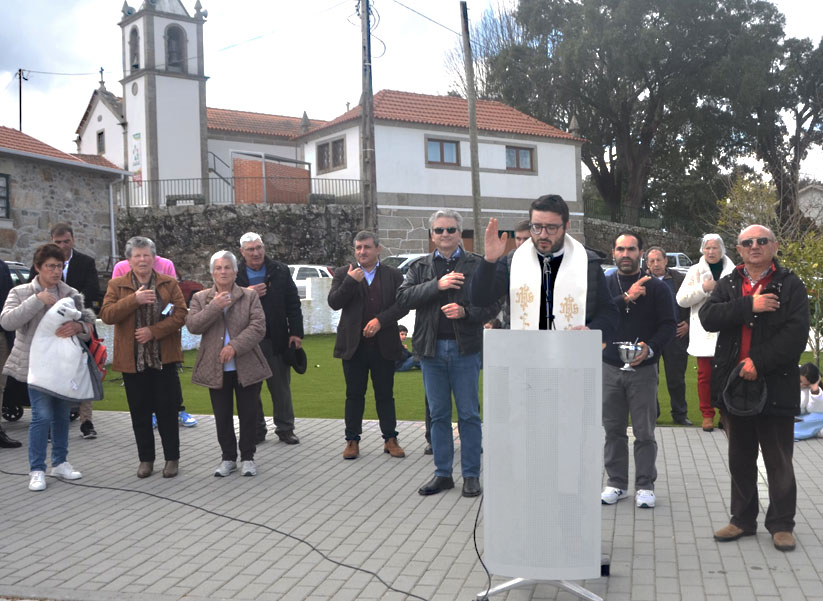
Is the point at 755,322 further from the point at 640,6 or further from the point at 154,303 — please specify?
the point at 640,6

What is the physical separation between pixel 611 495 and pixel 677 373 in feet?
11.0

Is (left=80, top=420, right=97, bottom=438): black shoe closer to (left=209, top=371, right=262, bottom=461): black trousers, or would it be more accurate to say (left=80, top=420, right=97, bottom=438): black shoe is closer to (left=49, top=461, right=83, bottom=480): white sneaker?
(left=49, top=461, right=83, bottom=480): white sneaker

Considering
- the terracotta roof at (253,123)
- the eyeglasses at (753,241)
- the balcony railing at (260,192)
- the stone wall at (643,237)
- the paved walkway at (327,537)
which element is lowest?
the paved walkway at (327,537)

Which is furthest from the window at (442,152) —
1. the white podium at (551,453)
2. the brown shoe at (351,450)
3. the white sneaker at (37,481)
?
the white podium at (551,453)

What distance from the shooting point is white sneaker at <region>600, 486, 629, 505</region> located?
5.98 m

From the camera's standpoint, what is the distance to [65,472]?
722cm

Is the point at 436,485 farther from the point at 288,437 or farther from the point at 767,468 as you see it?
the point at 288,437

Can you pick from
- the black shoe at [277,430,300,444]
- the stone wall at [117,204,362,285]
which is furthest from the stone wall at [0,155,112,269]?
the black shoe at [277,430,300,444]

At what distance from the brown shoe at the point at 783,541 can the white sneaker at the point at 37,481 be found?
5323 mm

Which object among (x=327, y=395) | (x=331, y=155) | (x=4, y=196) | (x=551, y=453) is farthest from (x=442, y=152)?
(x=551, y=453)

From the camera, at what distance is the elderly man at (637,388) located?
5.98 metres

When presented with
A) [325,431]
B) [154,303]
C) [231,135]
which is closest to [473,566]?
[154,303]

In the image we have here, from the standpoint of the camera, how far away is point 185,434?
30.1 feet

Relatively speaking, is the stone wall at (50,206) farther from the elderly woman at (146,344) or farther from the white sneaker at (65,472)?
the elderly woman at (146,344)
